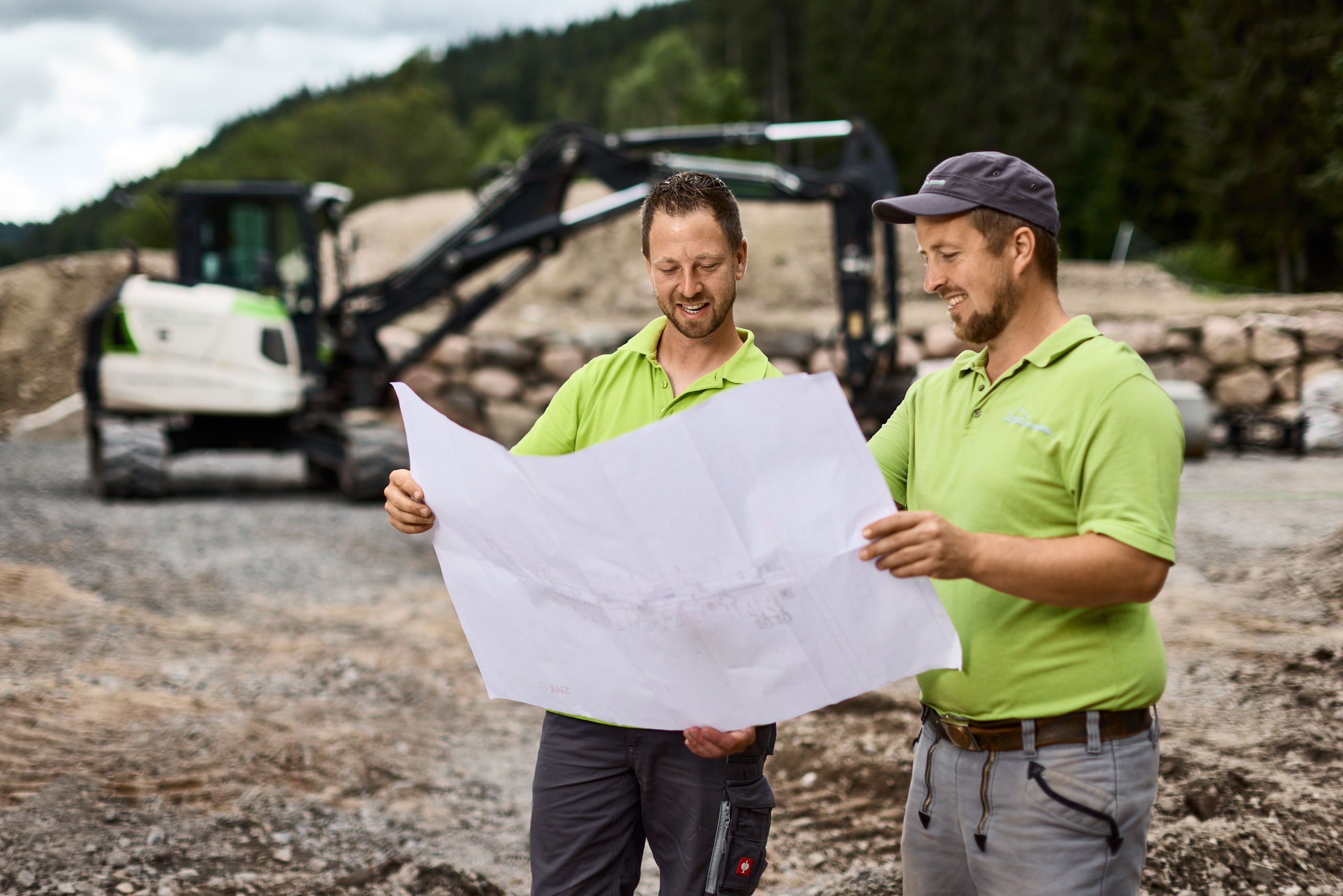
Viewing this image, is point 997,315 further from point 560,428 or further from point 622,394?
point 560,428

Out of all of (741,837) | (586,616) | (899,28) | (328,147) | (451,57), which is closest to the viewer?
(586,616)

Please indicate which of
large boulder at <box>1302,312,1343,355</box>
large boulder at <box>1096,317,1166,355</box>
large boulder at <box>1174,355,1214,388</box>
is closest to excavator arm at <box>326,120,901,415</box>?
large boulder at <box>1096,317,1166,355</box>

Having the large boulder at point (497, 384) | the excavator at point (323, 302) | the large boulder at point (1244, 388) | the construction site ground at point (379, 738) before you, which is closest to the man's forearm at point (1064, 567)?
the construction site ground at point (379, 738)

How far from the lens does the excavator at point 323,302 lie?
11.5 meters

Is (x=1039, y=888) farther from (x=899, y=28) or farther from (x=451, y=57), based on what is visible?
(x=451, y=57)

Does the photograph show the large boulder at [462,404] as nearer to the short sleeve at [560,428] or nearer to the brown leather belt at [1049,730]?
the short sleeve at [560,428]

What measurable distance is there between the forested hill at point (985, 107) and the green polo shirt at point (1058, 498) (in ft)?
20.4

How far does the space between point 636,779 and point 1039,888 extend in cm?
77

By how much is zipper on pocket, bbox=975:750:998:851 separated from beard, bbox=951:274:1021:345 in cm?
66

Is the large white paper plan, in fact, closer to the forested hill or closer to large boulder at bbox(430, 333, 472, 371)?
the forested hill

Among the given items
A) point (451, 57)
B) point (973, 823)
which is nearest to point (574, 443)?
→ point (973, 823)

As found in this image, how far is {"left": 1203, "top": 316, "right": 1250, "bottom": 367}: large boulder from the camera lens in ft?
56.5

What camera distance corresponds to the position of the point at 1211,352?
1739 centimetres

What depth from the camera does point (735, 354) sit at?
221 cm
